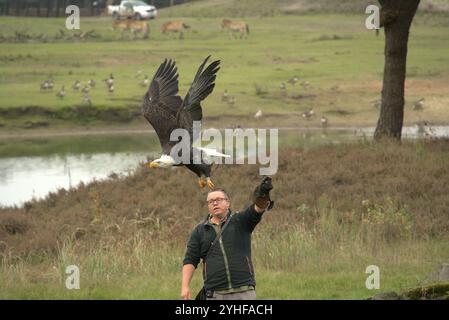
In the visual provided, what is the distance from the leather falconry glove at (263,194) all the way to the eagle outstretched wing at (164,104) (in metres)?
3.71

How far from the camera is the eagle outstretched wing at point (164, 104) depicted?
13062 mm

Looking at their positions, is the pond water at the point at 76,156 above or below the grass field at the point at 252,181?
below

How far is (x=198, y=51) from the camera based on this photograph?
1726 inches

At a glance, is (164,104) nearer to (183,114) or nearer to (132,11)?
(183,114)

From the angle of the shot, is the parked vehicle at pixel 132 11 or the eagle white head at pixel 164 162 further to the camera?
the parked vehicle at pixel 132 11

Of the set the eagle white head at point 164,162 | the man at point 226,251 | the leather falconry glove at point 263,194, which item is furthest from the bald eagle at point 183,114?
the leather falconry glove at point 263,194

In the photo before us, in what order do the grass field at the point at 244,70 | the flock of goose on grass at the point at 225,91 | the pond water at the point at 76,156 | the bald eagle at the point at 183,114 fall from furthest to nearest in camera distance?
the grass field at the point at 244,70, the flock of goose on grass at the point at 225,91, the pond water at the point at 76,156, the bald eagle at the point at 183,114

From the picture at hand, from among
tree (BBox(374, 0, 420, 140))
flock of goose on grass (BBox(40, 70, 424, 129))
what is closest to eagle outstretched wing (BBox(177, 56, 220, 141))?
tree (BBox(374, 0, 420, 140))

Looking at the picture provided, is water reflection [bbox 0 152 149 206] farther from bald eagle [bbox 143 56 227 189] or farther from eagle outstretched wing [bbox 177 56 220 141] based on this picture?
eagle outstretched wing [bbox 177 56 220 141]

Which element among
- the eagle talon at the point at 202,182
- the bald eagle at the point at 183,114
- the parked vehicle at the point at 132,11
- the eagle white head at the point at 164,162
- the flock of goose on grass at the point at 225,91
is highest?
the bald eagle at the point at 183,114

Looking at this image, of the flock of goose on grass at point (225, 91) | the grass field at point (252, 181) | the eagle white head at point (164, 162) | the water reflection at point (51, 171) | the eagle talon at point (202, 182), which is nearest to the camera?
the eagle white head at point (164, 162)

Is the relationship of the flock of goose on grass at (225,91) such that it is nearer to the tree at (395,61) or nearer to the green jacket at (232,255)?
the tree at (395,61)

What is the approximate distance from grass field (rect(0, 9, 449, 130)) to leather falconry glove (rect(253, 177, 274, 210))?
22755 millimetres

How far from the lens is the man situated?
9.32 meters
